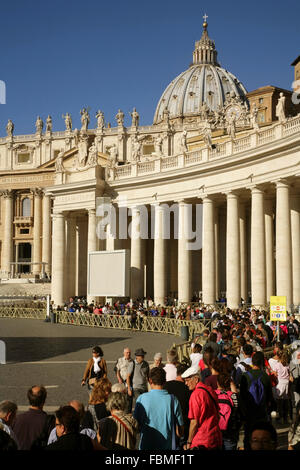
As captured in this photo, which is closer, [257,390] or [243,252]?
[257,390]

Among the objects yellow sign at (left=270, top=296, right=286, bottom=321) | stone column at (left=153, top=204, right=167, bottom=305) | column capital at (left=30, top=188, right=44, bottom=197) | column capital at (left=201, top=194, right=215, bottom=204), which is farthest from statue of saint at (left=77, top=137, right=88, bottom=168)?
yellow sign at (left=270, top=296, right=286, bottom=321)

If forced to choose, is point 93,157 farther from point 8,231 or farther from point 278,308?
point 8,231

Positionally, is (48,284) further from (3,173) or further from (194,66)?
(194,66)

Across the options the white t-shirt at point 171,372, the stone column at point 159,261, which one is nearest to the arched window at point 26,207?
the stone column at point 159,261

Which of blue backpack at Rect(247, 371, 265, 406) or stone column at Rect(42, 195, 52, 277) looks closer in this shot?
blue backpack at Rect(247, 371, 265, 406)

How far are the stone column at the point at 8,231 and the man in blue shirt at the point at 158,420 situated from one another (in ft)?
275

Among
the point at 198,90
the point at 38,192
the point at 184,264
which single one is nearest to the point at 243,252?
the point at 184,264

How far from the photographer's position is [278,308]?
68.8 feet

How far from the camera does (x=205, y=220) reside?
42625 millimetres

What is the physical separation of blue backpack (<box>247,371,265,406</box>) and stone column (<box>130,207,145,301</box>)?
1521 inches

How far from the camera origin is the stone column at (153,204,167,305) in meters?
46.0

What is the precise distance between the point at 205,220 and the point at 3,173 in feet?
180

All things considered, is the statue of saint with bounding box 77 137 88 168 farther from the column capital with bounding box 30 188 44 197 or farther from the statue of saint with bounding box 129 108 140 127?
the statue of saint with bounding box 129 108 140 127

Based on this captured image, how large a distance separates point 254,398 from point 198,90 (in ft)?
491
